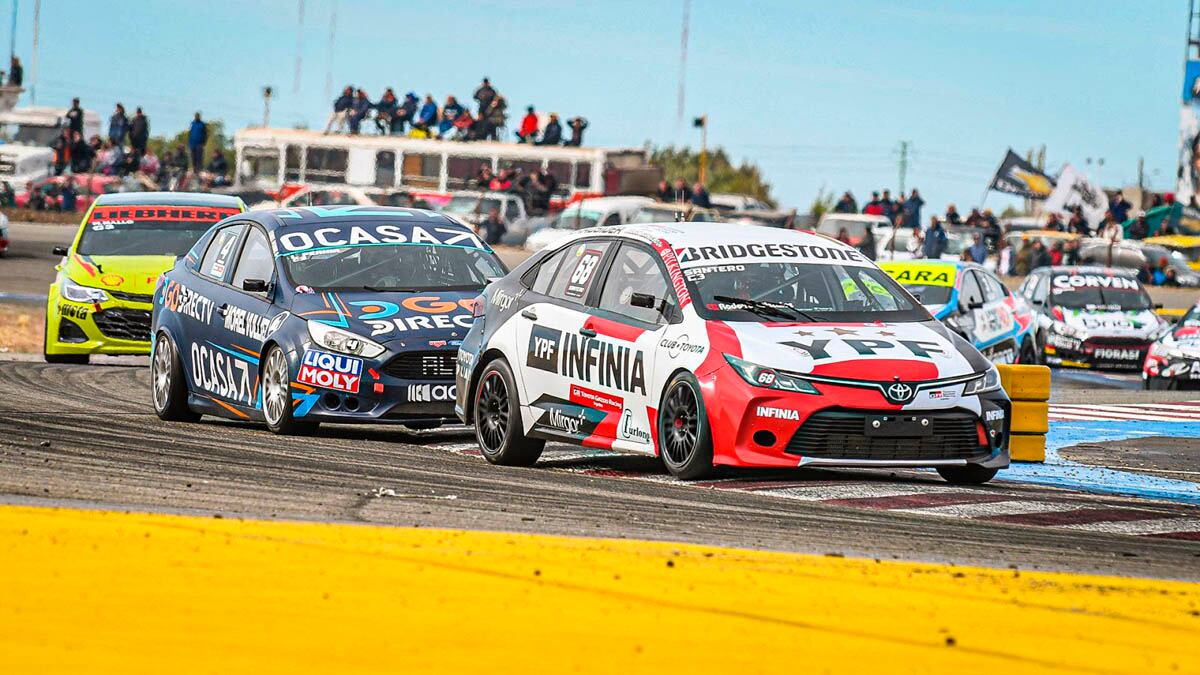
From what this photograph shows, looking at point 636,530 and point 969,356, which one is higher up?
point 969,356

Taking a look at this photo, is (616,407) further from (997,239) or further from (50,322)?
(997,239)

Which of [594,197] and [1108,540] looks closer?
[1108,540]

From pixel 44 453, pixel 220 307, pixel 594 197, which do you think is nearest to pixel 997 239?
pixel 594 197

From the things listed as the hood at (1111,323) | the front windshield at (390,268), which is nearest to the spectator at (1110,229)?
the hood at (1111,323)

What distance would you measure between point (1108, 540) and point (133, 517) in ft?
13.5

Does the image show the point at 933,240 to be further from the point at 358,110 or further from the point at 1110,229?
the point at 358,110

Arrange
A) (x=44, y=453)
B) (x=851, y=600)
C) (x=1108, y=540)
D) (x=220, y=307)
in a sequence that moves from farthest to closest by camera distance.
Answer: (x=220, y=307) < (x=44, y=453) < (x=1108, y=540) < (x=851, y=600)

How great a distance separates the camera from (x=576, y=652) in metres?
5.16

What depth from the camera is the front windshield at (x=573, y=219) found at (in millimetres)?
39062

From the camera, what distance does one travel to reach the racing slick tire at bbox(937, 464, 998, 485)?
1034 cm

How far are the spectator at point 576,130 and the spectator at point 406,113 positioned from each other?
3.67 meters

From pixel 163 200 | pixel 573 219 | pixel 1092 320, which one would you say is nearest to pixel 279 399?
pixel 163 200

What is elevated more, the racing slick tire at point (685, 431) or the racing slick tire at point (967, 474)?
the racing slick tire at point (685, 431)

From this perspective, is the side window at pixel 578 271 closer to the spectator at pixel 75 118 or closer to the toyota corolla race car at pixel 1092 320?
the toyota corolla race car at pixel 1092 320
